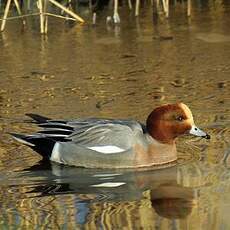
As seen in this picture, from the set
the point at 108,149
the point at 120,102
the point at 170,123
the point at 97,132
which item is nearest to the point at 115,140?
the point at 108,149

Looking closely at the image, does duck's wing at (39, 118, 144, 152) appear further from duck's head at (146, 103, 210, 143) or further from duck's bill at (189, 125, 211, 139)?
duck's bill at (189, 125, 211, 139)

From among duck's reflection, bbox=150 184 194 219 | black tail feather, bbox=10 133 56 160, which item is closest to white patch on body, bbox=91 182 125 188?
duck's reflection, bbox=150 184 194 219

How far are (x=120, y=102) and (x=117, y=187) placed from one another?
236cm

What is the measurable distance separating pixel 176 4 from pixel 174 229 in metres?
8.77

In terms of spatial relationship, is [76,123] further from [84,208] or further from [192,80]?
[192,80]

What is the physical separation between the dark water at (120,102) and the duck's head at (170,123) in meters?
0.23

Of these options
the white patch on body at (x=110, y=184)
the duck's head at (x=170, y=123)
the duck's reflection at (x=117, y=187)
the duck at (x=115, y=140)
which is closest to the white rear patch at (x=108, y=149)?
the duck at (x=115, y=140)

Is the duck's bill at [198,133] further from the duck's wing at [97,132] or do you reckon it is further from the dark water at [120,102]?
the duck's wing at [97,132]

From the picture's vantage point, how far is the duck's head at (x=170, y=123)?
718 centimetres

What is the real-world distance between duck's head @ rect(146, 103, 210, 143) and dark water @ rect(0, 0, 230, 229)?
23cm

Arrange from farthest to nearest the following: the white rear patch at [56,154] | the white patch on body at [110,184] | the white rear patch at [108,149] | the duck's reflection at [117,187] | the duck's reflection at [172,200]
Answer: the white rear patch at [56,154] → the white rear patch at [108,149] → the white patch on body at [110,184] → the duck's reflection at [117,187] → the duck's reflection at [172,200]

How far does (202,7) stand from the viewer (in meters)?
13.9

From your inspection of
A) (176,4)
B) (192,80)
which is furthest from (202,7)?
(192,80)

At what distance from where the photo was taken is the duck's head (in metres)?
7.18
